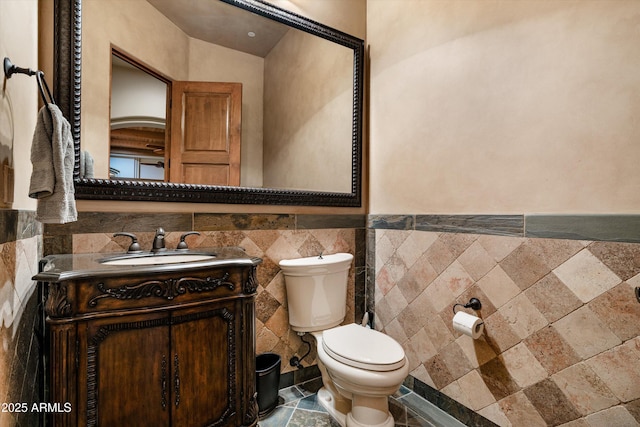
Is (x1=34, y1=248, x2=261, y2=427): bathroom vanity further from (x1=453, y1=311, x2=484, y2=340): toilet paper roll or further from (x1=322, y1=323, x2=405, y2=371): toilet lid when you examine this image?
(x1=453, y1=311, x2=484, y2=340): toilet paper roll

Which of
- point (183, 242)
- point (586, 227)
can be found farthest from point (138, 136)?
point (586, 227)

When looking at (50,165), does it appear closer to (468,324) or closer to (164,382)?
(164,382)

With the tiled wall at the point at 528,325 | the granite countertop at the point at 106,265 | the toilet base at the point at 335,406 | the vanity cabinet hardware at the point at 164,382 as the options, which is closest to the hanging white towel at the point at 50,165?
the granite countertop at the point at 106,265

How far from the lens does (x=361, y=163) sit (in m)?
2.17

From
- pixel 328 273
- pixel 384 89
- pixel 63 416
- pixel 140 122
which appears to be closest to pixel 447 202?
pixel 328 273

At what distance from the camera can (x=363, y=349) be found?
145 centimetres

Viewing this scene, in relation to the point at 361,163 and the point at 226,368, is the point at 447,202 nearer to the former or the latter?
the point at 361,163

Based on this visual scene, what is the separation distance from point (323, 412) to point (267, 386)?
0.35 m

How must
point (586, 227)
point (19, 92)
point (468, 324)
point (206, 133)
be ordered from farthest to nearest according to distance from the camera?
point (206, 133) → point (468, 324) → point (586, 227) → point (19, 92)

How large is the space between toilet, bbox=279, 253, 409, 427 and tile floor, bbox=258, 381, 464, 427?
0.22 feet

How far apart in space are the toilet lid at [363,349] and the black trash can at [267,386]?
36 cm

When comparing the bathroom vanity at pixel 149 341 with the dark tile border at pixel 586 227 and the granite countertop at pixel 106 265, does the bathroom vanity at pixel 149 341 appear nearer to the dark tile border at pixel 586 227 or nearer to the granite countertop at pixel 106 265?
the granite countertop at pixel 106 265

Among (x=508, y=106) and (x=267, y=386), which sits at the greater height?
(x=508, y=106)

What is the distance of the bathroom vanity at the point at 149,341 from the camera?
91cm
